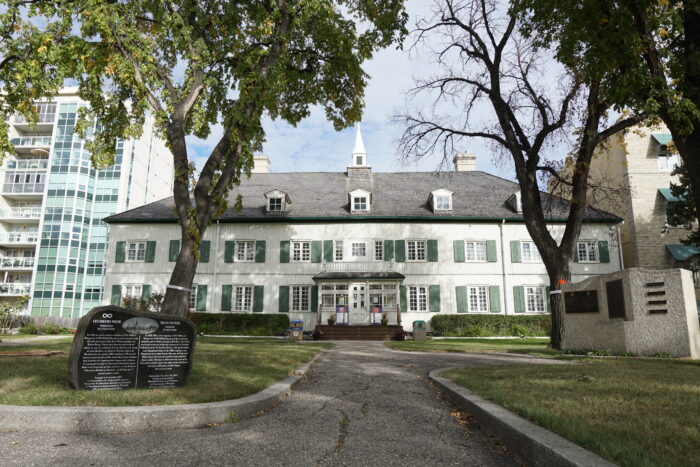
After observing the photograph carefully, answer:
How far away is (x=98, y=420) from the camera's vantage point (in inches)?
171

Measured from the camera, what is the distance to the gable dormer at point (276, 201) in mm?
26688

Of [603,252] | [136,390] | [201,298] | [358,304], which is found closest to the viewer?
[136,390]

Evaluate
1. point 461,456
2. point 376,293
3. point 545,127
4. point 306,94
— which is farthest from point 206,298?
point 461,456

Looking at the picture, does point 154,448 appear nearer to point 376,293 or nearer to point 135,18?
point 135,18

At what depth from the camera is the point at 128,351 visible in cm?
562

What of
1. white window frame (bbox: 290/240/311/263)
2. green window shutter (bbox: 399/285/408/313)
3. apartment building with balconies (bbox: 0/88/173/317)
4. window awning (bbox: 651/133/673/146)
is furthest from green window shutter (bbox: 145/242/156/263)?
window awning (bbox: 651/133/673/146)

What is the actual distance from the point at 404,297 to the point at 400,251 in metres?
2.59

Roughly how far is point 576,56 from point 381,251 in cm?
1669

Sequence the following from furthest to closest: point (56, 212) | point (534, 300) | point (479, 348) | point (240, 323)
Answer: point (56, 212), point (534, 300), point (240, 323), point (479, 348)

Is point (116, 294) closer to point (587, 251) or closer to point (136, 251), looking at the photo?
point (136, 251)

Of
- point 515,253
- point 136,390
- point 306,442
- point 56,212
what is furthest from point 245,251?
point 56,212

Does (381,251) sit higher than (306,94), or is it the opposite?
(306,94)

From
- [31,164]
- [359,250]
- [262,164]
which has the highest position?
[31,164]

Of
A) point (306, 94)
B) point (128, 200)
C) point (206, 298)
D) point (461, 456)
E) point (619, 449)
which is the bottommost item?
point (461, 456)
